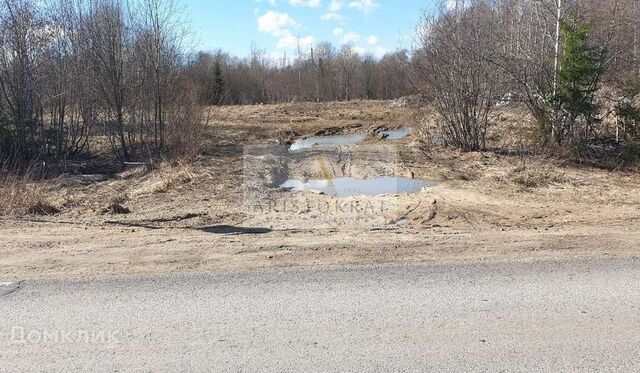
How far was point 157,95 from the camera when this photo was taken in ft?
61.7

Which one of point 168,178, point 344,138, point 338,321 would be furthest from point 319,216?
point 344,138

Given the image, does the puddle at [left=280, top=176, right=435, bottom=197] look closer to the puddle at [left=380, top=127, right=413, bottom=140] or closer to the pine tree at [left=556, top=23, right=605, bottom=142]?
the pine tree at [left=556, top=23, right=605, bottom=142]

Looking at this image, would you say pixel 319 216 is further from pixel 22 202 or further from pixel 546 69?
pixel 546 69

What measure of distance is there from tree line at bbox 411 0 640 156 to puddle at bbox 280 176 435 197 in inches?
179

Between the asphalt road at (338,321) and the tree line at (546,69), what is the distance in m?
10.5

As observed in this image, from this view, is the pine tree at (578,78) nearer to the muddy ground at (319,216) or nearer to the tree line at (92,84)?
the muddy ground at (319,216)

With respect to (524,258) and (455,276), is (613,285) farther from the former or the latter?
(455,276)

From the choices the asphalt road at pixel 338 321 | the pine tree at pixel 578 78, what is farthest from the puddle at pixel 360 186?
the asphalt road at pixel 338 321

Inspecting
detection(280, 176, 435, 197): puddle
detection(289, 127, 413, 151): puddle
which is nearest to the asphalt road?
detection(280, 176, 435, 197): puddle

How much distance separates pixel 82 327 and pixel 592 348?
166 inches

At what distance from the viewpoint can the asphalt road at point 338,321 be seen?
3.96m

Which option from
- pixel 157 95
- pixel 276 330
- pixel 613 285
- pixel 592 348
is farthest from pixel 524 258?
pixel 157 95

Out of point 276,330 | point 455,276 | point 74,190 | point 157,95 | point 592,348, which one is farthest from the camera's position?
point 157,95

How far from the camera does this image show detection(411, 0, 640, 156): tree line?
49.6 feet
